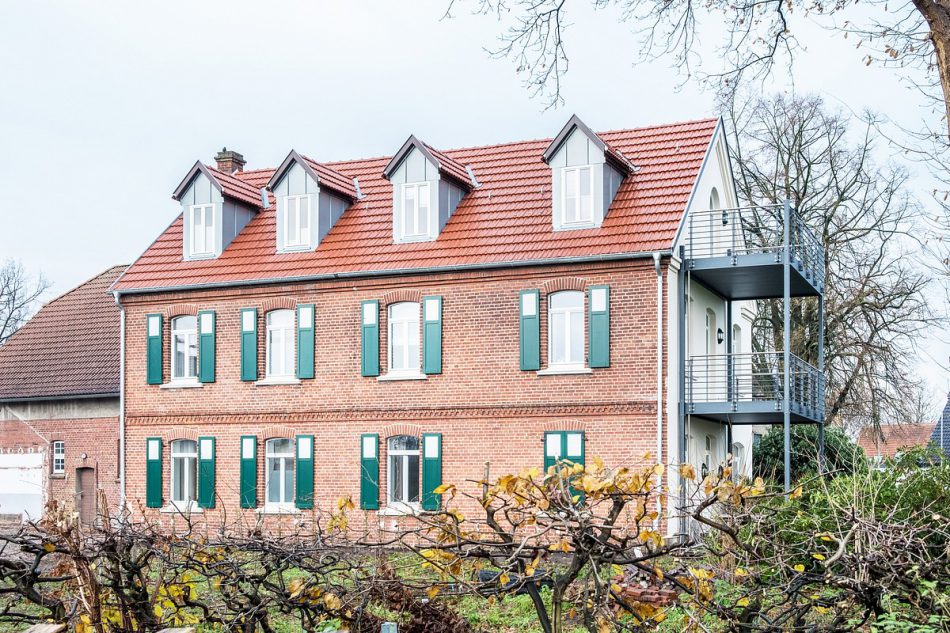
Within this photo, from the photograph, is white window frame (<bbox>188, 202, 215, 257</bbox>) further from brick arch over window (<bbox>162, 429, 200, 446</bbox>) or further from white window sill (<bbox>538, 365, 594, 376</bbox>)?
white window sill (<bbox>538, 365, 594, 376</bbox>)

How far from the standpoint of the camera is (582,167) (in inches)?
927

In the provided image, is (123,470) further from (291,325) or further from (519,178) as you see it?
(519,178)

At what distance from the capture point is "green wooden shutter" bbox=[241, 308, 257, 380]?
25531 millimetres

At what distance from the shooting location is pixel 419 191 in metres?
25.0

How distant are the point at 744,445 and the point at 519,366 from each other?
329 inches

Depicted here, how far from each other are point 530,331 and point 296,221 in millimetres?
6360

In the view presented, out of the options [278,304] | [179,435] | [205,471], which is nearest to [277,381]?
[278,304]

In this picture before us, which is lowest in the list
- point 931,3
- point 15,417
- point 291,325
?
point 15,417

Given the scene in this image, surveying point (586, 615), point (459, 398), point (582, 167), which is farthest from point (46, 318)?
point (586, 615)

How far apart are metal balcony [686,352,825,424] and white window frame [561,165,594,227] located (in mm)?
3401

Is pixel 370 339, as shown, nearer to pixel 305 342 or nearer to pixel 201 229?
pixel 305 342

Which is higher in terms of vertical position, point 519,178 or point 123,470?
point 519,178

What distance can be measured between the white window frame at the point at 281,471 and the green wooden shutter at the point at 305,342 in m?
1.56

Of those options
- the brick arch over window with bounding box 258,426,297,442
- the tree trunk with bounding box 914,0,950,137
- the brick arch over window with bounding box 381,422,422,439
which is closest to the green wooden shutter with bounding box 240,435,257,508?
the brick arch over window with bounding box 258,426,297,442
